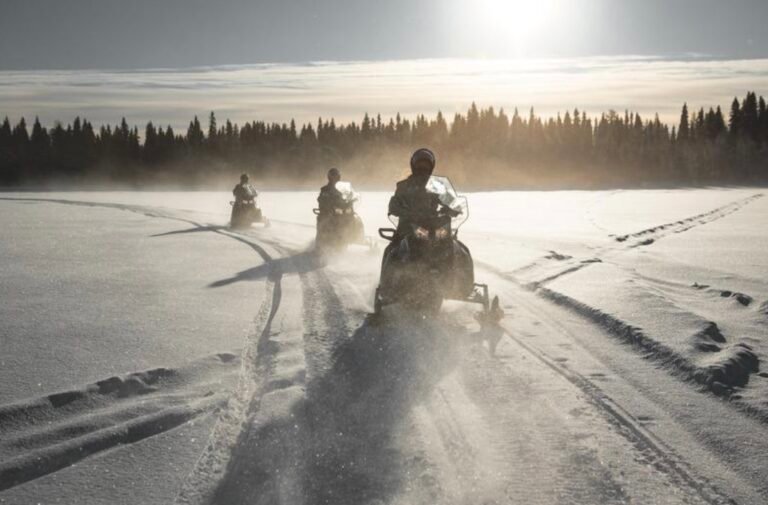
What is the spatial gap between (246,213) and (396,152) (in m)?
119

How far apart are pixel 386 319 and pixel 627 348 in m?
2.91

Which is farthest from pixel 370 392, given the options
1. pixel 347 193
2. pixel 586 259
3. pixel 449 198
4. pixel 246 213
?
pixel 246 213

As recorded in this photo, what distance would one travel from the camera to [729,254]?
56.6ft

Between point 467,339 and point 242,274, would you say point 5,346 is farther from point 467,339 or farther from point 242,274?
point 242,274

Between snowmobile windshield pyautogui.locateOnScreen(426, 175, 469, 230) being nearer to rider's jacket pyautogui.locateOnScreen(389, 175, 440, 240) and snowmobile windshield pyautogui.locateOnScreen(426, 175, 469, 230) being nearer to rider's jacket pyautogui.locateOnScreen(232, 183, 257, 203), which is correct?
rider's jacket pyautogui.locateOnScreen(389, 175, 440, 240)

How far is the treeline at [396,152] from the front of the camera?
126 metres

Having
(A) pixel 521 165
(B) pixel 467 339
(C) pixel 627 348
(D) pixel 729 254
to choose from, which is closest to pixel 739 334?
(C) pixel 627 348

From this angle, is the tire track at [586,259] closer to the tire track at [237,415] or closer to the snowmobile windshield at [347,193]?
the snowmobile windshield at [347,193]

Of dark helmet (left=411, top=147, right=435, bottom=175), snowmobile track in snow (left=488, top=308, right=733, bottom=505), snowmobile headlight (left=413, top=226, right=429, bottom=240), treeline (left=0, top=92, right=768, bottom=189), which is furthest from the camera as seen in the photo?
treeline (left=0, top=92, right=768, bottom=189)

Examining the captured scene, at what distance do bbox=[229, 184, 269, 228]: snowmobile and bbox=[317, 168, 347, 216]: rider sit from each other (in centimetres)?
754

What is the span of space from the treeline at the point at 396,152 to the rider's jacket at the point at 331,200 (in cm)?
9745

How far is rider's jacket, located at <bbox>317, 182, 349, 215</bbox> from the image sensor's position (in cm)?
1838

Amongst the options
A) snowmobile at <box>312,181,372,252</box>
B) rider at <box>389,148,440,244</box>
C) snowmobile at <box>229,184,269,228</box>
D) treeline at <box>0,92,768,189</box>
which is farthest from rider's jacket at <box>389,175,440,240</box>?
treeline at <box>0,92,768,189</box>

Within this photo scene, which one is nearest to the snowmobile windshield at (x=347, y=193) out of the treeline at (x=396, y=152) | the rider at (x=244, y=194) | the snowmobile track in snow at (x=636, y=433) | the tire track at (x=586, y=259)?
the tire track at (x=586, y=259)
